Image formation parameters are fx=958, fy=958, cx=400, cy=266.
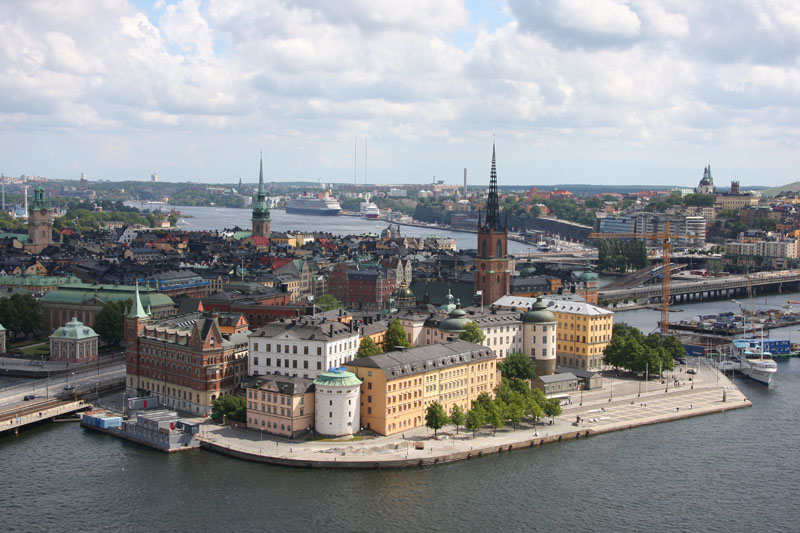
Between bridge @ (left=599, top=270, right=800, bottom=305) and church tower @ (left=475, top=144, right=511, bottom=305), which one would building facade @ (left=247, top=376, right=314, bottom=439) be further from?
bridge @ (left=599, top=270, right=800, bottom=305)

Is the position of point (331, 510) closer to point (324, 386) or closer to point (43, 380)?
point (324, 386)

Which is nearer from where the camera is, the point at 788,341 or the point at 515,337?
the point at 515,337

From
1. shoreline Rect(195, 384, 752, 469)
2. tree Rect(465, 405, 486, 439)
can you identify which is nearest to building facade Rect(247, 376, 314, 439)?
shoreline Rect(195, 384, 752, 469)

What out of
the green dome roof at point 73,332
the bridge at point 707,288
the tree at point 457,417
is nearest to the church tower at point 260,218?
the bridge at point 707,288

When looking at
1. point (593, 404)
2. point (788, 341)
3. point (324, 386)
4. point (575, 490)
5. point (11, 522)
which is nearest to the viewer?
point (11, 522)

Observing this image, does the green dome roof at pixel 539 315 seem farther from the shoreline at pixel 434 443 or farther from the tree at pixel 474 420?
the tree at pixel 474 420

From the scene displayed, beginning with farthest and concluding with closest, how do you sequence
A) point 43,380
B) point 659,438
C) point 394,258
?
1. point 394,258
2. point 43,380
3. point 659,438

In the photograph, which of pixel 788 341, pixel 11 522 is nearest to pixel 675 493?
pixel 11 522
